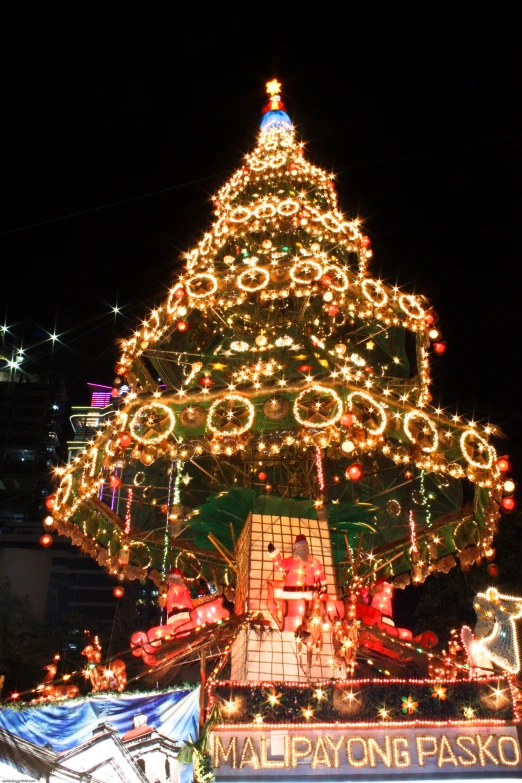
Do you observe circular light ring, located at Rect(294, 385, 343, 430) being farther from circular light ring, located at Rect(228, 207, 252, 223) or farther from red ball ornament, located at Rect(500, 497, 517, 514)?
circular light ring, located at Rect(228, 207, 252, 223)

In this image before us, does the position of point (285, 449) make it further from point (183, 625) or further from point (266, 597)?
point (183, 625)

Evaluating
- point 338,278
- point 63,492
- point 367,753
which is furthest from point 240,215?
point 367,753

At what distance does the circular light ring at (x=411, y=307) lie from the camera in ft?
34.9

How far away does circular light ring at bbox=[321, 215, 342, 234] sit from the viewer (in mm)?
11585

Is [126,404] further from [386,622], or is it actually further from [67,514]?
[386,622]

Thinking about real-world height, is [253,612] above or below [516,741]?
above

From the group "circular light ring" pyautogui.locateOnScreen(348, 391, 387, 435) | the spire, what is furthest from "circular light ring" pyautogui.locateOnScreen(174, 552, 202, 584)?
the spire

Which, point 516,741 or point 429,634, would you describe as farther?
point 429,634

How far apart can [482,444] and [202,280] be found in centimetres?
516

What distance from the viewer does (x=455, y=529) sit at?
449 inches

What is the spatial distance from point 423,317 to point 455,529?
3916 millimetres

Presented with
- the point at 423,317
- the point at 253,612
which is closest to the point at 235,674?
the point at 253,612

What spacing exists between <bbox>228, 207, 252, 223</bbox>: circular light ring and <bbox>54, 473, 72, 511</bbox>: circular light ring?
5416 millimetres

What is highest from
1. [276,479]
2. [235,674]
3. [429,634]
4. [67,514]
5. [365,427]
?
[276,479]
